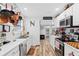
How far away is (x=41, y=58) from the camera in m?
0.76

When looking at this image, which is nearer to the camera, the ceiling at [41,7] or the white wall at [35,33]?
the ceiling at [41,7]

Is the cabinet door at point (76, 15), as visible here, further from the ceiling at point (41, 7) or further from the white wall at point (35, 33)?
the white wall at point (35, 33)

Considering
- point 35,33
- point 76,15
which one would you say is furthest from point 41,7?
point 35,33

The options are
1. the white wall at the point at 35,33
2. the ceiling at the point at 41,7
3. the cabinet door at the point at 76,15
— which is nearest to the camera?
the cabinet door at the point at 76,15

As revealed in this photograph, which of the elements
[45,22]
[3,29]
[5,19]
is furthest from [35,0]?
[45,22]

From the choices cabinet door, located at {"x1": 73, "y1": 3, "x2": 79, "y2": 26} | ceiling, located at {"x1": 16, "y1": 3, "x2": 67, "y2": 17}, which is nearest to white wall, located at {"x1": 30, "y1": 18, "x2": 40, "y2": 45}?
ceiling, located at {"x1": 16, "y1": 3, "x2": 67, "y2": 17}

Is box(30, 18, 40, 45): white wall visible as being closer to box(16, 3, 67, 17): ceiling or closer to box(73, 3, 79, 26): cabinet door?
box(16, 3, 67, 17): ceiling

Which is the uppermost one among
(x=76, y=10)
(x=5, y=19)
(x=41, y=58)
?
(x=76, y=10)

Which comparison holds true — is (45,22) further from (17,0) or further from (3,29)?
(17,0)

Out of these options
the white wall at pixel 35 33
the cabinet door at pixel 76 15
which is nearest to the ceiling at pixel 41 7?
the cabinet door at pixel 76 15

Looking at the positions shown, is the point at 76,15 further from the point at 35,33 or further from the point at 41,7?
the point at 35,33

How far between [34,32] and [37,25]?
0.49m

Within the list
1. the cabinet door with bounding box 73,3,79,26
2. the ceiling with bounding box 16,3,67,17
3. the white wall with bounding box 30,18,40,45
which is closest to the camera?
the cabinet door with bounding box 73,3,79,26

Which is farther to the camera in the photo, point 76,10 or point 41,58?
A: point 76,10
